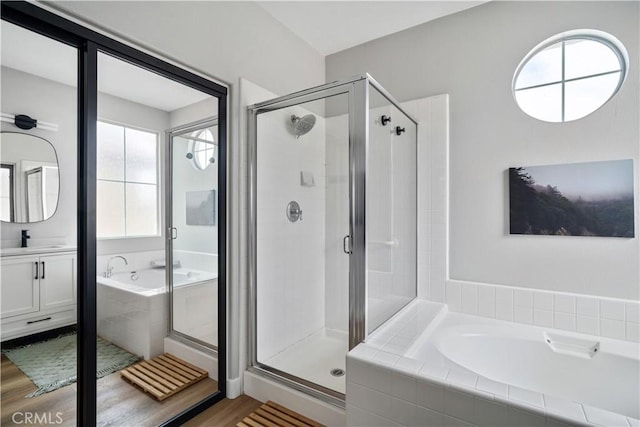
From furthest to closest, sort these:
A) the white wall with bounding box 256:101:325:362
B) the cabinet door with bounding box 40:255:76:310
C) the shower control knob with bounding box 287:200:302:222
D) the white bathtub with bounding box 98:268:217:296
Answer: the shower control knob with bounding box 287:200:302:222 → the white wall with bounding box 256:101:325:362 → the white bathtub with bounding box 98:268:217:296 → the cabinet door with bounding box 40:255:76:310

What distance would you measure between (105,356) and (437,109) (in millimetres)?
2634

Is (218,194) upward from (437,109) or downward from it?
downward

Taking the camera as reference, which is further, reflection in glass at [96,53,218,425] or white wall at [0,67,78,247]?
reflection in glass at [96,53,218,425]

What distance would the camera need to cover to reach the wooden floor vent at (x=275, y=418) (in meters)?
1.80

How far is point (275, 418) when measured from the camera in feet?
6.09

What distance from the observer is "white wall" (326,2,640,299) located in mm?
1867

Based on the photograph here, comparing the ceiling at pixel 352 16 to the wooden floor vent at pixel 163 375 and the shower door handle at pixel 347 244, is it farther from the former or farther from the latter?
the wooden floor vent at pixel 163 375

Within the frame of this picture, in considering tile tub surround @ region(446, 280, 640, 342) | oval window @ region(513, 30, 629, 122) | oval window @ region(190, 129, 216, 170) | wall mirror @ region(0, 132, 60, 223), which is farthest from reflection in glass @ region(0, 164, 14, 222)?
oval window @ region(513, 30, 629, 122)

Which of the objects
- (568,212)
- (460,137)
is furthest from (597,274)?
(460,137)

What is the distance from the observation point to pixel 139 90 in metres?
1.67

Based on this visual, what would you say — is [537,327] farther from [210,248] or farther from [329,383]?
[210,248]

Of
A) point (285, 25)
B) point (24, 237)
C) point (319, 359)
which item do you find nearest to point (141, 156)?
point (24, 237)

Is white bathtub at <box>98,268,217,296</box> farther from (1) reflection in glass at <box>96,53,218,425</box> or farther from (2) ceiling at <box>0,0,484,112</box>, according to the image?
(2) ceiling at <box>0,0,484,112</box>

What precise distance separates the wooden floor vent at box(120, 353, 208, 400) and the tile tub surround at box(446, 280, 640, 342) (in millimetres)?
1890
